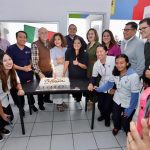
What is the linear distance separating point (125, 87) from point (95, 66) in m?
0.62

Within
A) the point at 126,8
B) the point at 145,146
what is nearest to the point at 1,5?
the point at 126,8

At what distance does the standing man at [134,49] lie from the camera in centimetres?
233

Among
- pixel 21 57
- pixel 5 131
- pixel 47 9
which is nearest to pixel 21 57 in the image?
pixel 21 57

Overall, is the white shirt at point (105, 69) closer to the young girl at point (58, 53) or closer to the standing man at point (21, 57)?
the young girl at point (58, 53)

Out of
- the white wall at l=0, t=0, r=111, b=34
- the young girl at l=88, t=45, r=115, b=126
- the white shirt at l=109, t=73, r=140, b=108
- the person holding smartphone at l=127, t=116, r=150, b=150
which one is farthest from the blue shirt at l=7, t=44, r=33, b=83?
the person holding smartphone at l=127, t=116, r=150, b=150

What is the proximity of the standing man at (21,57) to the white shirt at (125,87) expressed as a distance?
1433 millimetres

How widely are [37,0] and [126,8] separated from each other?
7.41 ft

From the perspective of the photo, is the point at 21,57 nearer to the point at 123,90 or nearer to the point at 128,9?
the point at 123,90

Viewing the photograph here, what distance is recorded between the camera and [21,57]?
2.79 metres

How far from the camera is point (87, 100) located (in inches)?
128

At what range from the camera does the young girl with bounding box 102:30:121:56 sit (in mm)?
2654

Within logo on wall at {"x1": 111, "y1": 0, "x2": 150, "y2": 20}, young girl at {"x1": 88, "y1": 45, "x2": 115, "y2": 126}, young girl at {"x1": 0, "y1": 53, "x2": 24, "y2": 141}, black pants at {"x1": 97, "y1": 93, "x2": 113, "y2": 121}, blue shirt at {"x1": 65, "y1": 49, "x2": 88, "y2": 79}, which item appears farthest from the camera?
logo on wall at {"x1": 111, "y1": 0, "x2": 150, "y2": 20}

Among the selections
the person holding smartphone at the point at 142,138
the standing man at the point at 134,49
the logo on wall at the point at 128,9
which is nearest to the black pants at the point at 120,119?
the standing man at the point at 134,49

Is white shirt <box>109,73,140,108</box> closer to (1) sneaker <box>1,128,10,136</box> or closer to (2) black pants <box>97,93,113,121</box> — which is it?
(2) black pants <box>97,93,113,121</box>
